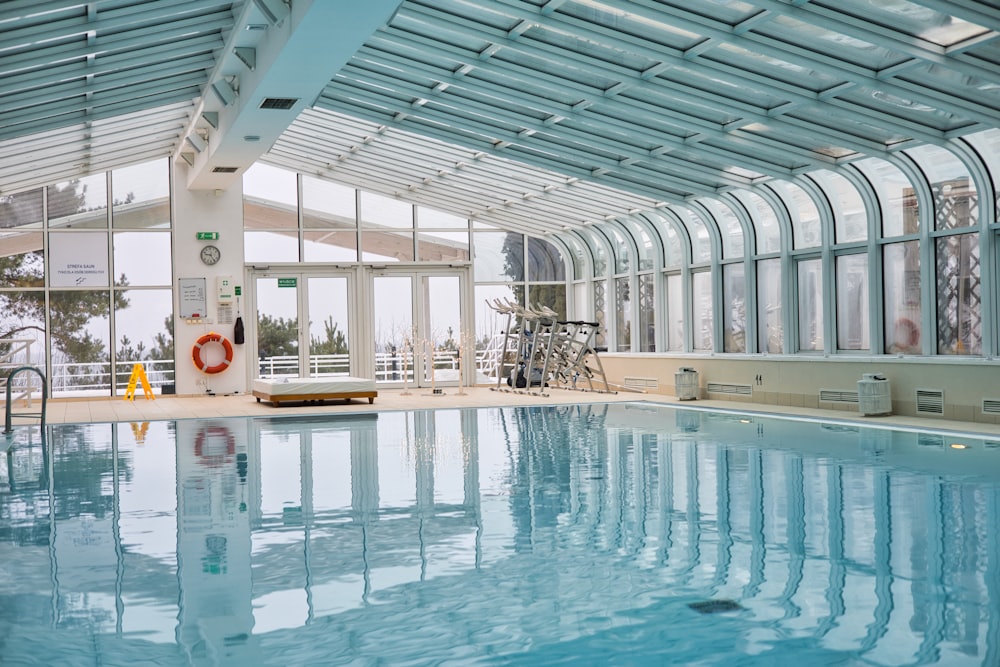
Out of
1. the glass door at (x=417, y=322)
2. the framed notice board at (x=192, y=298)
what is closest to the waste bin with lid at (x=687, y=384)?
the glass door at (x=417, y=322)

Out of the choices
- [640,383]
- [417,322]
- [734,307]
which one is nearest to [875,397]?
[734,307]

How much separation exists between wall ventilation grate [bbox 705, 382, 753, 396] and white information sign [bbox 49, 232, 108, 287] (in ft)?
32.8

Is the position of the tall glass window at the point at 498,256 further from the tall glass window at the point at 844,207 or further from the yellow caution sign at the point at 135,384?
the tall glass window at the point at 844,207

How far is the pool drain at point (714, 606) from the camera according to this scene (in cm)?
353

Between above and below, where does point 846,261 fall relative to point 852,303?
above

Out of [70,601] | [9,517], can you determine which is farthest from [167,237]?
[70,601]

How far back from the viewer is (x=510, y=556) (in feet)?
14.5

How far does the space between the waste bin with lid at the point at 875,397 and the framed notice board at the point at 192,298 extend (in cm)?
1087

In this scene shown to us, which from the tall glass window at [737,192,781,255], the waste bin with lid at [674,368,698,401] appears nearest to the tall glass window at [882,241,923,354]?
the tall glass window at [737,192,781,255]

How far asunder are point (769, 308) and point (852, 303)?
1.65 m

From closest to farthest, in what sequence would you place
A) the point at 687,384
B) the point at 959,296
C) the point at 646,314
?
the point at 959,296, the point at 687,384, the point at 646,314

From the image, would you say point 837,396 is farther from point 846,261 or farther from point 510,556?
point 510,556

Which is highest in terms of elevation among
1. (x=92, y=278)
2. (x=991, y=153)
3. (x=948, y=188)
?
(x=991, y=153)

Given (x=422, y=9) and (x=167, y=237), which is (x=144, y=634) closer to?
(x=422, y=9)
